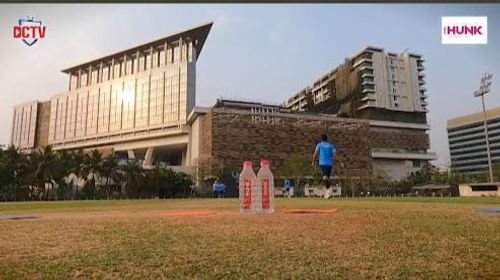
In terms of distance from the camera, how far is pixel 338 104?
5091cm

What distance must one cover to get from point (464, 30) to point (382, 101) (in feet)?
149

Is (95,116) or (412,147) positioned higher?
(95,116)

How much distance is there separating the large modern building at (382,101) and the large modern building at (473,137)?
17.4m

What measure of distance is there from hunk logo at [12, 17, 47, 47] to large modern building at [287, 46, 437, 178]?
31.8m

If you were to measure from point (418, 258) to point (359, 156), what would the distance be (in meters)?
50.4

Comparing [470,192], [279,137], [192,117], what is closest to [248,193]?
[470,192]

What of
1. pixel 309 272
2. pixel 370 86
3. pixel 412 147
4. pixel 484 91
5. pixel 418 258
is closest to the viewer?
pixel 309 272

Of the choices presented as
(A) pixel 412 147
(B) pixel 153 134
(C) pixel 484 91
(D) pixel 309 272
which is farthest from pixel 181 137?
(D) pixel 309 272

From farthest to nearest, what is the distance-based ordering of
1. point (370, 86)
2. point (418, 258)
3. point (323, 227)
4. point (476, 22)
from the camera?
1. point (370, 86)
2. point (476, 22)
3. point (323, 227)
4. point (418, 258)

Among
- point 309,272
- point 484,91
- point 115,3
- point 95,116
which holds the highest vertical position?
point 95,116

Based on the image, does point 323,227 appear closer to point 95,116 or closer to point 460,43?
point 460,43

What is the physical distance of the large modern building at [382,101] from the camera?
1501 inches

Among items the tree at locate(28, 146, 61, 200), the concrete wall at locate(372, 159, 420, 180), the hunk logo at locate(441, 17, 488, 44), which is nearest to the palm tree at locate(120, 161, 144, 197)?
the tree at locate(28, 146, 61, 200)

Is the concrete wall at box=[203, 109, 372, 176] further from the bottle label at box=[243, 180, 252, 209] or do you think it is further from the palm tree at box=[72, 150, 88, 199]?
the bottle label at box=[243, 180, 252, 209]
